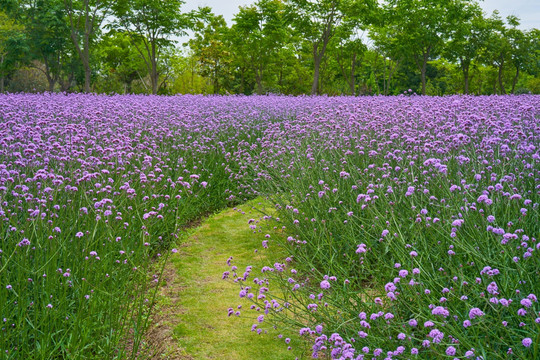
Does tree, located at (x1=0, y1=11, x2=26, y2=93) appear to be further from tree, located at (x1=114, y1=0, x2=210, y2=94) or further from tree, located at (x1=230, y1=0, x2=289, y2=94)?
tree, located at (x1=230, y1=0, x2=289, y2=94)

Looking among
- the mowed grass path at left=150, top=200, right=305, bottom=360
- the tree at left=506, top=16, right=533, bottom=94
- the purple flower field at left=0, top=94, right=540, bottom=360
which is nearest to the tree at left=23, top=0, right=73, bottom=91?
the purple flower field at left=0, top=94, right=540, bottom=360

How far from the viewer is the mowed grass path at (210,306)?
3.71 m

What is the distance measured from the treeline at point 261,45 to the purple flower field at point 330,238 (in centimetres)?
1936

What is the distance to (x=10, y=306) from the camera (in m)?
3.38

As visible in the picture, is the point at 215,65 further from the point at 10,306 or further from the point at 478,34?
the point at 10,306

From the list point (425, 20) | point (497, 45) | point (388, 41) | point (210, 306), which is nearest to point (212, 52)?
point (388, 41)

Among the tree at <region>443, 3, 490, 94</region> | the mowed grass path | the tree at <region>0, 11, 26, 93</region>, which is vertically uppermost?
the tree at <region>443, 3, 490, 94</region>

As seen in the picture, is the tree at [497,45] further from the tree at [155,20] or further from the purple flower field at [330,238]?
the purple flower field at [330,238]

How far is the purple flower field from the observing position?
2.72 metres

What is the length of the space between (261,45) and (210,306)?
36765mm

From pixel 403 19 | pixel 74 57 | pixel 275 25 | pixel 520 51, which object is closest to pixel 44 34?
pixel 74 57

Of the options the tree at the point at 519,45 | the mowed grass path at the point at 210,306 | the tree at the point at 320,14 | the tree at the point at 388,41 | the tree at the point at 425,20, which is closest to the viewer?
the mowed grass path at the point at 210,306

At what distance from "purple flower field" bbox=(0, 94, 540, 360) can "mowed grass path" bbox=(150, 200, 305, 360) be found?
151 millimetres

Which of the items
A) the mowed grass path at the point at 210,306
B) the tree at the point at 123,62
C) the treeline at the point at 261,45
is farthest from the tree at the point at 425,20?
the mowed grass path at the point at 210,306
